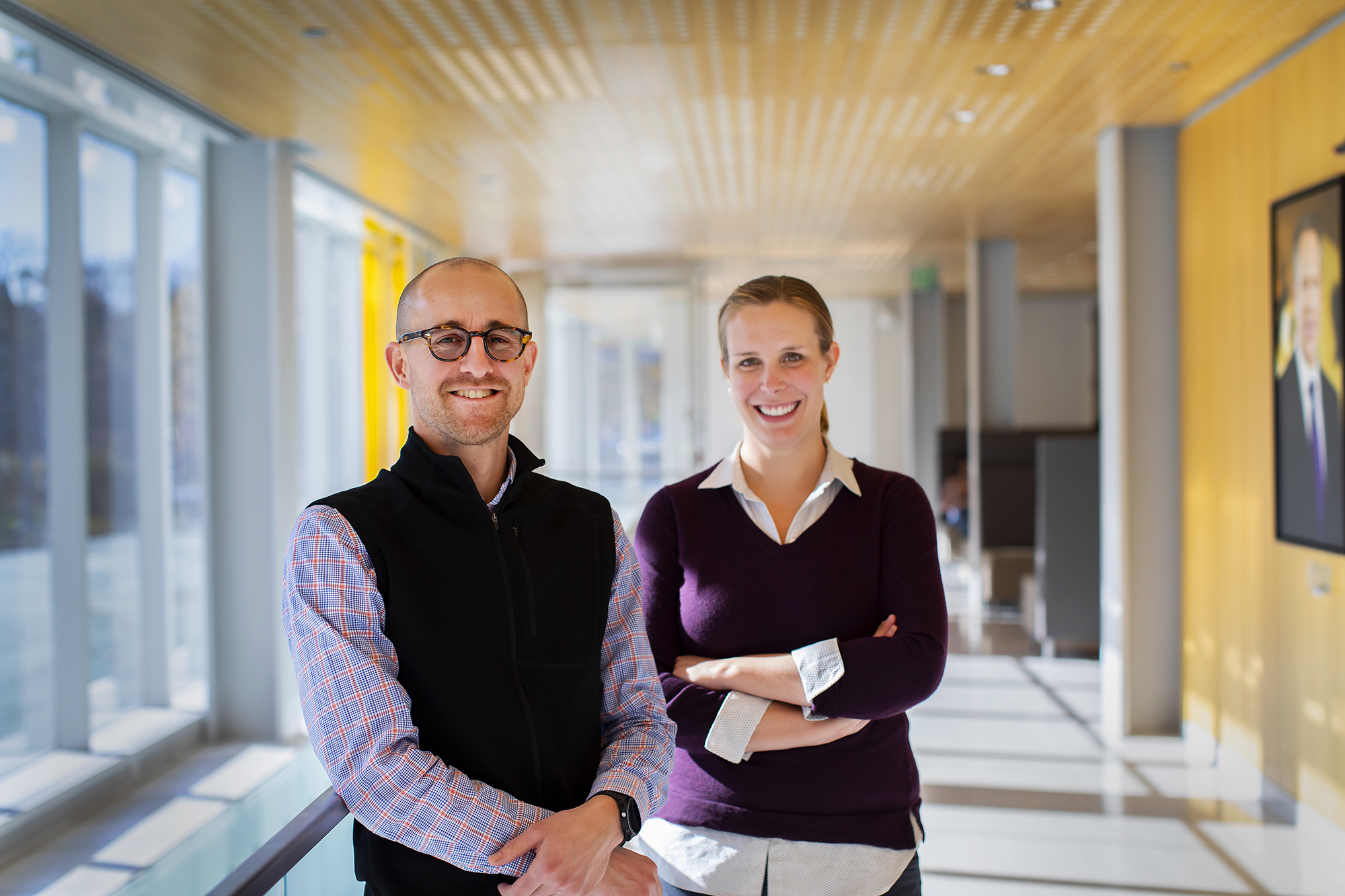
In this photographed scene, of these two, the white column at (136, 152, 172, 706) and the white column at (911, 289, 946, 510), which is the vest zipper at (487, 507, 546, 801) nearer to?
the white column at (136, 152, 172, 706)

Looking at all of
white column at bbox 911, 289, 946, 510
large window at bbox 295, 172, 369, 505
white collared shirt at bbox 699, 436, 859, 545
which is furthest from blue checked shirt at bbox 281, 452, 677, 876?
white column at bbox 911, 289, 946, 510

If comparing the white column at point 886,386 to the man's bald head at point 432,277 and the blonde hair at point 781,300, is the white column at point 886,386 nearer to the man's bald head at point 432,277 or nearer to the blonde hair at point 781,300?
the blonde hair at point 781,300

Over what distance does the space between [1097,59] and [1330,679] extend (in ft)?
8.68

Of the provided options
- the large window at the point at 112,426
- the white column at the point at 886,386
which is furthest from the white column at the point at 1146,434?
the white column at the point at 886,386

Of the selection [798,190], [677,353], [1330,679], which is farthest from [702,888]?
[677,353]

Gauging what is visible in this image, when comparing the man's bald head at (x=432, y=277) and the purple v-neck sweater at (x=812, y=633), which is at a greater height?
the man's bald head at (x=432, y=277)

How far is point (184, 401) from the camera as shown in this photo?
610 centimetres

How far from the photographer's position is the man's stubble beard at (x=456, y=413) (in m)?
1.33

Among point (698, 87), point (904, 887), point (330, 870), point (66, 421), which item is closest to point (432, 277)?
point (330, 870)

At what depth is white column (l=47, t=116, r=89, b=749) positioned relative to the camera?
15.1 feet

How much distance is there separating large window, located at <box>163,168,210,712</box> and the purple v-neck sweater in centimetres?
482

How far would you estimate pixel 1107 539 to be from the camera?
5262 mm

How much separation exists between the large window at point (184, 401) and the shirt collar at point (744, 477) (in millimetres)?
4852

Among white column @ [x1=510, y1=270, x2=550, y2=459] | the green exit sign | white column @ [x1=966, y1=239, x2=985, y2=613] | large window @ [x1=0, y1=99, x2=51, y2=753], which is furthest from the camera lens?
the green exit sign
